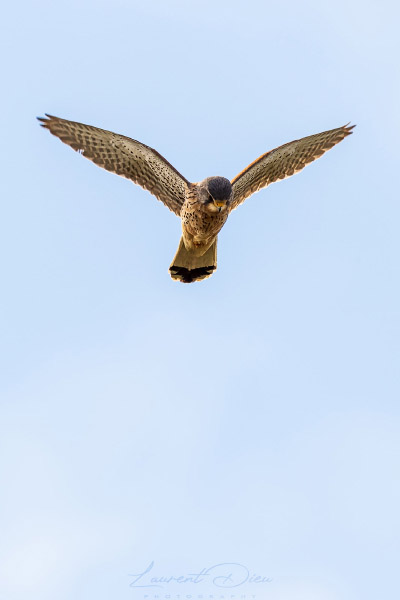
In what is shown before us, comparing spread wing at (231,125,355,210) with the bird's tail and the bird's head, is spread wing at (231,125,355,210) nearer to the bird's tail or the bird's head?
the bird's tail

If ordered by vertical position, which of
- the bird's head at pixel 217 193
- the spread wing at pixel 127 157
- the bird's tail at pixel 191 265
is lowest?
the bird's head at pixel 217 193

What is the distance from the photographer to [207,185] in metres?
15.3

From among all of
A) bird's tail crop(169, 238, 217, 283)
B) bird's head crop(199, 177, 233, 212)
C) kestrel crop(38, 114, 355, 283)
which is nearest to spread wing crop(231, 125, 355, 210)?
kestrel crop(38, 114, 355, 283)

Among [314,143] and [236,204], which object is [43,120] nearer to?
[236,204]

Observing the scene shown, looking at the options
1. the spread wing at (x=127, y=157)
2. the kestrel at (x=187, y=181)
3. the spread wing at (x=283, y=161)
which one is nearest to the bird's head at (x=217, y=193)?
the kestrel at (x=187, y=181)

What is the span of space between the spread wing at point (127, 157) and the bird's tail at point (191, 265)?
0.70m

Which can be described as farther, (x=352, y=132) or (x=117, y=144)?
(x=352, y=132)

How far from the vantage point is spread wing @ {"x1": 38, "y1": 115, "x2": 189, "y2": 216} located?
1568cm

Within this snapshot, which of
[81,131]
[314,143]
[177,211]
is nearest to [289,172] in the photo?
[314,143]

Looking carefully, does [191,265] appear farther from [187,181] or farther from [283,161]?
[283,161]

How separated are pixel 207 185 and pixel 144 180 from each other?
5.84ft

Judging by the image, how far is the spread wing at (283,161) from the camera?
1681cm

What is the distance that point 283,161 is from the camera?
56.3ft

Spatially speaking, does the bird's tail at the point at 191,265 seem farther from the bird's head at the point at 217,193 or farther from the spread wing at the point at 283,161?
the bird's head at the point at 217,193
